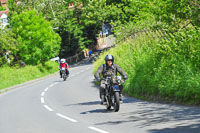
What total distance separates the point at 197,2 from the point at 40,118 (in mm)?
6178

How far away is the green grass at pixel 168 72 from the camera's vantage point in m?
11.0

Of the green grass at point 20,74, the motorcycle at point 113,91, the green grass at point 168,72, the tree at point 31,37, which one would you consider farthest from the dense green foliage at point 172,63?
the tree at point 31,37

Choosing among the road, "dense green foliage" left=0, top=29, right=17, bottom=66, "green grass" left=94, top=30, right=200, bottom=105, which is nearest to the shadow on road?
the road

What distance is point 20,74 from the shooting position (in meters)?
41.9

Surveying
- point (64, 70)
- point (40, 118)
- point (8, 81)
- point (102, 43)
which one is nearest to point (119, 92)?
point (40, 118)

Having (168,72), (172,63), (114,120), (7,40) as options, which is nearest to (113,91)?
(114,120)

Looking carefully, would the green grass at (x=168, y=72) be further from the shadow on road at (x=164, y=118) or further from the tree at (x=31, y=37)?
the tree at (x=31, y=37)

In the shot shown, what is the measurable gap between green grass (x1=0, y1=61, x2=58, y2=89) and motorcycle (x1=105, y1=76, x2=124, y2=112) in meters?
24.7

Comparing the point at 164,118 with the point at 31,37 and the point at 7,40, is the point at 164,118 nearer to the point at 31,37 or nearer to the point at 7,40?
the point at 7,40

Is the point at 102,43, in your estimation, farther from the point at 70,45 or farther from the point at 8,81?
the point at 8,81

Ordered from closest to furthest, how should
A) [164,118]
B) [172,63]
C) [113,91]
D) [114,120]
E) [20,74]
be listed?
[164,118] → [114,120] → [113,91] → [172,63] → [20,74]

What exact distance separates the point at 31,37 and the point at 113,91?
1554 inches

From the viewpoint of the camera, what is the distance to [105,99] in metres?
11.5

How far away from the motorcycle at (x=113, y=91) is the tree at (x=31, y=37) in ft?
122
